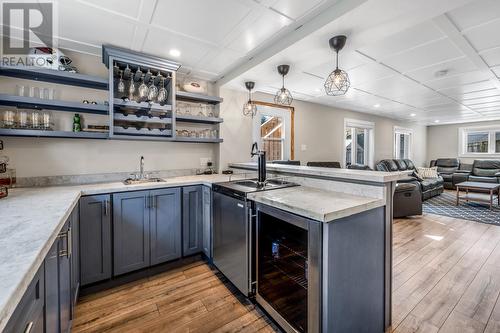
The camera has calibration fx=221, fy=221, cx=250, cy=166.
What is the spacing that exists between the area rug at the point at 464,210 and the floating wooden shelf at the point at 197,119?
470 cm

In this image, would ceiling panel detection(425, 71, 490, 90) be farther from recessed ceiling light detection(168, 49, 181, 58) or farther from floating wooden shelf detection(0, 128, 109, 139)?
floating wooden shelf detection(0, 128, 109, 139)

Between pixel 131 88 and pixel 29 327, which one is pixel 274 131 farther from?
pixel 29 327

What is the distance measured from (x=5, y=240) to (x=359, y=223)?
1828 millimetres

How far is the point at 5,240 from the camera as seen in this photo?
3.11 ft

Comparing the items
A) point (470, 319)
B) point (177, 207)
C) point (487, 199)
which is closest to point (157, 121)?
point (177, 207)

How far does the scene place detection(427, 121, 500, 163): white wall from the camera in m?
8.41

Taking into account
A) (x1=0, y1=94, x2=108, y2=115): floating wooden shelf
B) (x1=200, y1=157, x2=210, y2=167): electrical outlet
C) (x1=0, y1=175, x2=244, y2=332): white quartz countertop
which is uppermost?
(x1=0, y1=94, x2=108, y2=115): floating wooden shelf

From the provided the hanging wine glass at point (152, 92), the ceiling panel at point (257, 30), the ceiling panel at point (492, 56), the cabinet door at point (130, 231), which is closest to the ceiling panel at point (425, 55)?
the ceiling panel at point (492, 56)

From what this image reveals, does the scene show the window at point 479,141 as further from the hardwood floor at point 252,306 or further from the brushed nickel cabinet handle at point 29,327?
the brushed nickel cabinet handle at point 29,327

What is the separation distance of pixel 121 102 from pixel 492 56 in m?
4.45

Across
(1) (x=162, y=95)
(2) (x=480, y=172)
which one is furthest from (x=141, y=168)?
(2) (x=480, y=172)

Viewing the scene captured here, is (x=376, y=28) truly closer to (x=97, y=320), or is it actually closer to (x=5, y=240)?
(x=5, y=240)

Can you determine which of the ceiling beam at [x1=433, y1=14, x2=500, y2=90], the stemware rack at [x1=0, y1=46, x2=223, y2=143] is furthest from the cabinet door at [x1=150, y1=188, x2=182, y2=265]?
→ the ceiling beam at [x1=433, y1=14, x2=500, y2=90]

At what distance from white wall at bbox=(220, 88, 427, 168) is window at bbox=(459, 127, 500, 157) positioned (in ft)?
4.75
